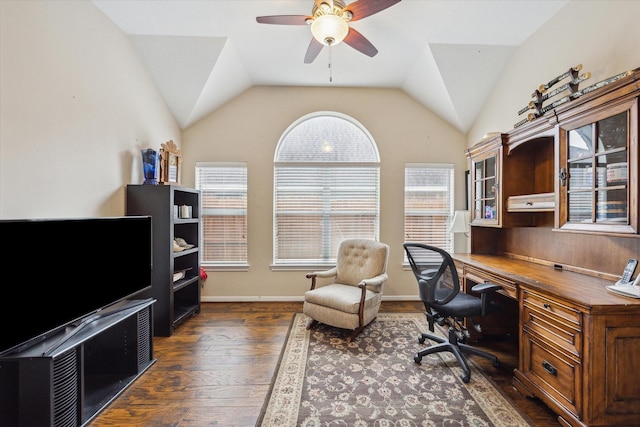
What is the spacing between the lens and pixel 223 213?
3.86m

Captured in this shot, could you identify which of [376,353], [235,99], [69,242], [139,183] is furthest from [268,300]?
[235,99]

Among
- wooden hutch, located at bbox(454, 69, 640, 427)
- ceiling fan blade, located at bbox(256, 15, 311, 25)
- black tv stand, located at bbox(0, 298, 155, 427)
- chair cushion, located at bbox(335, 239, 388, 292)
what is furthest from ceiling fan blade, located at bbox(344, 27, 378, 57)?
black tv stand, located at bbox(0, 298, 155, 427)

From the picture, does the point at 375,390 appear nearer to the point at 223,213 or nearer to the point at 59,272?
the point at 59,272

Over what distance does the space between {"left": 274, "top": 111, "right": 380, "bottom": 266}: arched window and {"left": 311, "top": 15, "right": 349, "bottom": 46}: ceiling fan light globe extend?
189 cm

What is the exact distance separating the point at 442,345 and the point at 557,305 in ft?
3.24

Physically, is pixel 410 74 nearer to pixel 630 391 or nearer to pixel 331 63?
pixel 331 63

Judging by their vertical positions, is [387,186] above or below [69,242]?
above

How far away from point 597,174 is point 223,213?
3.82m

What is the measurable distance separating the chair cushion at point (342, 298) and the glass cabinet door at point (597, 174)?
175cm

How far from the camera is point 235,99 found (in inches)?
149

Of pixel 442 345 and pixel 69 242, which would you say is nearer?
pixel 69 242

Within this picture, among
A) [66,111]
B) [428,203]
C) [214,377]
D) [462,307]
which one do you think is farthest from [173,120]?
[462,307]

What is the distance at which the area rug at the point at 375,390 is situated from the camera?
1720 millimetres

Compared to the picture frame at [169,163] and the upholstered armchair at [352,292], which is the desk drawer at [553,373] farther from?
the picture frame at [169,163]
